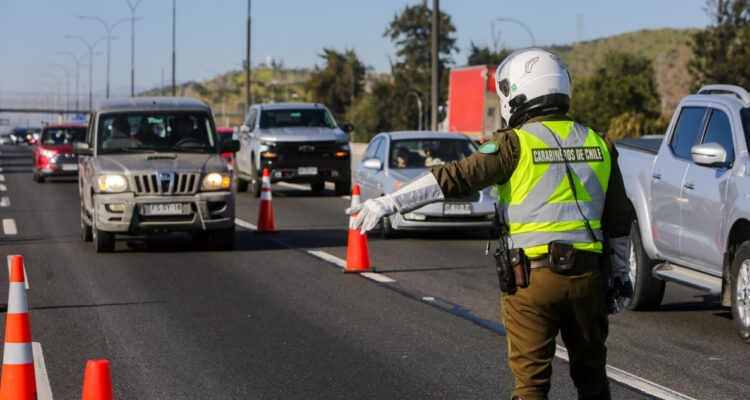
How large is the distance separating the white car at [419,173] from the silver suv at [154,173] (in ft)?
8.30

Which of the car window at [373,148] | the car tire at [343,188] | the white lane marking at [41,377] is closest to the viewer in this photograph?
the white lane marking at [41,377]

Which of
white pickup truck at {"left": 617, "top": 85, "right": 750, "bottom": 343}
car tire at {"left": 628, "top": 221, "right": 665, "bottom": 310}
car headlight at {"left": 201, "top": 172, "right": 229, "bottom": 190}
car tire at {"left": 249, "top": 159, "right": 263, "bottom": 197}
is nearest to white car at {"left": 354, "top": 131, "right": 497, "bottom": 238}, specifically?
car headlight at {"left": 201, "top": 172, "right": 229, "bottom": 190}

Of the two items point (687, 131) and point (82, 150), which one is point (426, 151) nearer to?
point (82, 150)

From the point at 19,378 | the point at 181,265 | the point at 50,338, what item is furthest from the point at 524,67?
the point at 181,265

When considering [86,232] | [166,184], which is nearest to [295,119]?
[86,232]

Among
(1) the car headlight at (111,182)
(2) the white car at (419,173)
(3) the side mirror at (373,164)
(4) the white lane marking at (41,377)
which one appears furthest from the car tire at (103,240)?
(4) the white lane marking at (41,377)

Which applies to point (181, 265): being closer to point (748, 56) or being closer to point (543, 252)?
point (543, 252)

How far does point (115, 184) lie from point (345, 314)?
5108 mm

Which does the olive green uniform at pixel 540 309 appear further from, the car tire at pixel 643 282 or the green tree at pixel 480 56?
the green tree at pixel 480 56

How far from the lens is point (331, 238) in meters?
15.8

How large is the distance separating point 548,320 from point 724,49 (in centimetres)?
5236

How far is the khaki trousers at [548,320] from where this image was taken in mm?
3986

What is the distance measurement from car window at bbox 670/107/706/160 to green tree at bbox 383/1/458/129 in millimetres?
104593

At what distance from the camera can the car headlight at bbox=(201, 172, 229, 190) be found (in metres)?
13.6
